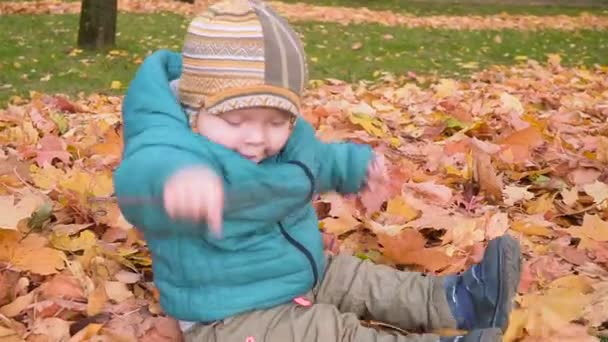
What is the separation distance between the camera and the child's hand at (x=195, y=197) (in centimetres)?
142

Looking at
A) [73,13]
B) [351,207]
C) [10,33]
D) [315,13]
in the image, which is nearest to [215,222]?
[351,207]

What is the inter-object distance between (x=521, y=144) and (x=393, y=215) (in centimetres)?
104

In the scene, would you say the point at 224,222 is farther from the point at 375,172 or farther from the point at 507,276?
the point at 507,276

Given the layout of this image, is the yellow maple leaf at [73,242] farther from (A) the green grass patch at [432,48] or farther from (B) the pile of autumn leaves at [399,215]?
(A) the green grass patch at [432,48]

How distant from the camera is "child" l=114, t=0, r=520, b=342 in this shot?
1.68 metres

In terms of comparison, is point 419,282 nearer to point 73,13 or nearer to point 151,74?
point 151,74

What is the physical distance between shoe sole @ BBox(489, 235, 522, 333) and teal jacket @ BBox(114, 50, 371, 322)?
1.41 feet

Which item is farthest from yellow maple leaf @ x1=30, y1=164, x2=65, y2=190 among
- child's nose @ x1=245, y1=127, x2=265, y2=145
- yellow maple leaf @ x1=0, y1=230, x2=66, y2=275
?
child's nose @ x1=245, y1=127, x2=265, y2=145

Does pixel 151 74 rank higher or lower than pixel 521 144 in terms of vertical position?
higher

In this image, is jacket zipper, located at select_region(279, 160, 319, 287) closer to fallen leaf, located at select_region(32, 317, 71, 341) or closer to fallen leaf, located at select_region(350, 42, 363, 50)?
fallen leaf, located at select_region(32, 317, 71, 341)

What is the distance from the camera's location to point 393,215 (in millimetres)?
2697

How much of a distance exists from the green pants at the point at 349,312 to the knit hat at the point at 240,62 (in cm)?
47

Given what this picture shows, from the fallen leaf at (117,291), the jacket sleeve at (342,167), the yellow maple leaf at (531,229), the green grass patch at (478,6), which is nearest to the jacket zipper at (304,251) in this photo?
the jacket sleeve at (342,167)

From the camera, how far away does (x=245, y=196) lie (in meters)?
1.75
